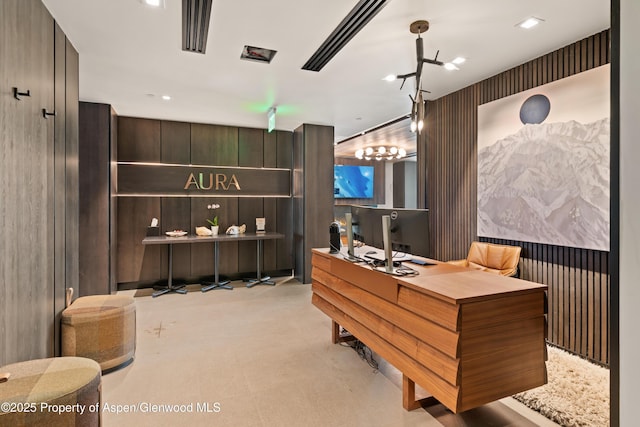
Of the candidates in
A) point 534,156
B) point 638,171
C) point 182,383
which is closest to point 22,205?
point 182,383

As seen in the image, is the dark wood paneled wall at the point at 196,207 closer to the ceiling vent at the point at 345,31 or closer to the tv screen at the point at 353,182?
the ceiling vent at the point at 345,31

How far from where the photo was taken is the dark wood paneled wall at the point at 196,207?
5.80 meters

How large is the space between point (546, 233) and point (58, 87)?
474 centimetres

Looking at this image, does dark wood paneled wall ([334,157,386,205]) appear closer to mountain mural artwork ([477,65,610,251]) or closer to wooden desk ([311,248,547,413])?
mountain mural artwork ([477,65,610,251])

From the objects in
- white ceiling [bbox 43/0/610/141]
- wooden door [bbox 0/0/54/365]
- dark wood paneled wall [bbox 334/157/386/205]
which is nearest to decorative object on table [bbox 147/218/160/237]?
white ceiling [bbox 43/0/610/141]

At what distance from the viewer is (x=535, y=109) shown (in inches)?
137

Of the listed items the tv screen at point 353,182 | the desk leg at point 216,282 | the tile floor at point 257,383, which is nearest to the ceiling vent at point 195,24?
the tile floor at point 257,383

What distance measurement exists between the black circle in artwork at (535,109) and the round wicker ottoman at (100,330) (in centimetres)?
444

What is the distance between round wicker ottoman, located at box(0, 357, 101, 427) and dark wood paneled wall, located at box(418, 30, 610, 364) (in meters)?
3.98

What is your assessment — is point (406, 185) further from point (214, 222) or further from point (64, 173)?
point (64, 173)

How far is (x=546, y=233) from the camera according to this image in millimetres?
3393

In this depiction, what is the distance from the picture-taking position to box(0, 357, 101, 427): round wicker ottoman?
1.60m

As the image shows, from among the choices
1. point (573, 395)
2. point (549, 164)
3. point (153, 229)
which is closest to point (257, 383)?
point (573, 395)

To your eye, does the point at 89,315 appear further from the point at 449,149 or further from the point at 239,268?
the point at 449,149
